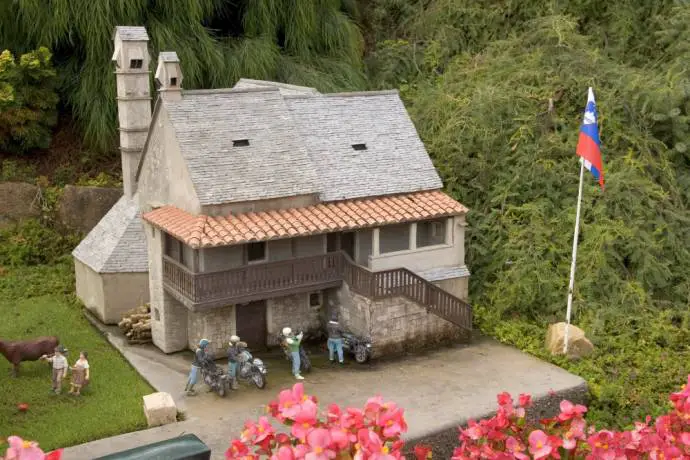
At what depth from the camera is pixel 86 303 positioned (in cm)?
2459

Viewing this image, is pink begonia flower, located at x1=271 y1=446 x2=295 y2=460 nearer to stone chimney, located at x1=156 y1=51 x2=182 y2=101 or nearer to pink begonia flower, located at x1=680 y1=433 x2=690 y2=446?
pink begonia flower, located at x1=680 y1=433 x2=690 y2=446

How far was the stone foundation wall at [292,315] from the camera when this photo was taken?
2170 centimetres

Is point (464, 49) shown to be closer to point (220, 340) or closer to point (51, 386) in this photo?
point (220, 340)

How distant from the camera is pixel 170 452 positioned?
1384cm

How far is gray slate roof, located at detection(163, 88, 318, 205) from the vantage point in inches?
786

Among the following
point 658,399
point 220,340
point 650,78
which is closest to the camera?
point 658,399

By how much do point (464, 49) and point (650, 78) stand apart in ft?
30.2

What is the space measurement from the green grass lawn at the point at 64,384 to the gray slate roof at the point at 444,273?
775 cm

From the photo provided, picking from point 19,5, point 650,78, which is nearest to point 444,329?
point 650,78

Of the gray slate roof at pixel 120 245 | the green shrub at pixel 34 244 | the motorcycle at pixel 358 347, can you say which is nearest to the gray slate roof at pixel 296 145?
the motorcycle at pixel 358 347

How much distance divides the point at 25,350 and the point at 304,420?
1530 cm

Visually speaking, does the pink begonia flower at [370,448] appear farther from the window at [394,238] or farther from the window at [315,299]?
the window at [315,299]

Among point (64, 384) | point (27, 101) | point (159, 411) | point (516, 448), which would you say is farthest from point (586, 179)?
point (27, 101)

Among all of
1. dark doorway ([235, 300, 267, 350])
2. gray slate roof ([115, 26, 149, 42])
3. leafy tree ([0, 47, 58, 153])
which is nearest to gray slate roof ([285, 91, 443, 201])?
dark doorway ([235, 300, 267, 350])
